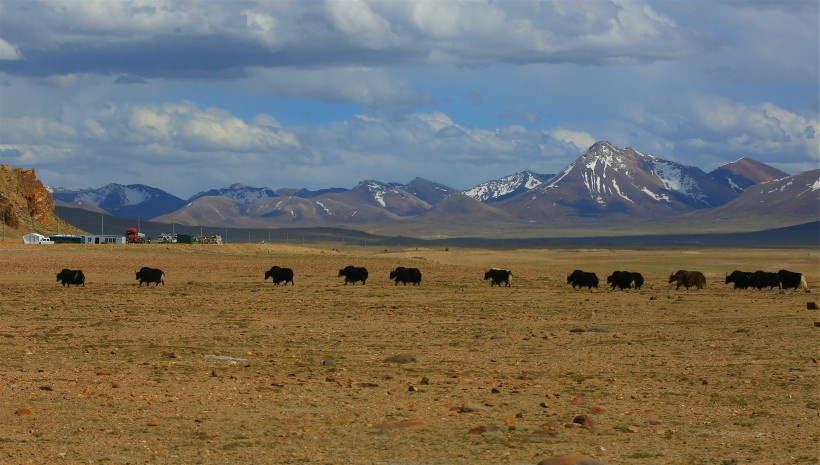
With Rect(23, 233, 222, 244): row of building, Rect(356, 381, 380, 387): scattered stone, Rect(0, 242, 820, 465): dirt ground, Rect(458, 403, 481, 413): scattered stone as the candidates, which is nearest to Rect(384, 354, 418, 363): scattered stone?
Rect(0, 242, 820, 465): dirt ground

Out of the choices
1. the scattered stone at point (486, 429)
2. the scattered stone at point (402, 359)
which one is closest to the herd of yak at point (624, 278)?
the scattered stone at point (402, 359)

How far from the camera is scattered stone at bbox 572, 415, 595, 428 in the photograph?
42.8 ft

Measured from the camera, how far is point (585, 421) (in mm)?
13109

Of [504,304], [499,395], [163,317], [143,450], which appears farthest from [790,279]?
[143,450]

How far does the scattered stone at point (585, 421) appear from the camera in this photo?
13045 mm

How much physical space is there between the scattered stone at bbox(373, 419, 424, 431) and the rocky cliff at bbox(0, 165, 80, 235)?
10559cm

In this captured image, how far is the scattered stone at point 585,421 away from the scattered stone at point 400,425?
1.93 metres

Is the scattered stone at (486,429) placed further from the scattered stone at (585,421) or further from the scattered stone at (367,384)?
the scattered stone at (367,384)

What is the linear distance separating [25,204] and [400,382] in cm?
11822

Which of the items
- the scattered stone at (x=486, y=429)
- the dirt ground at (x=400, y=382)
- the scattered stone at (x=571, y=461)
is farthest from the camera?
the scattered stone at (x=486, y=429)

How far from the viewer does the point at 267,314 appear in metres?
28.9

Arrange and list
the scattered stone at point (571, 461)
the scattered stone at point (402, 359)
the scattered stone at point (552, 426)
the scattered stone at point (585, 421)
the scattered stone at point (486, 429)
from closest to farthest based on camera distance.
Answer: the scattered stone at point (571, 461) < the scattered stone at point (486, 429) < the scattered stone at point (552, 426) < the scattered stone at point (585, 421) < the scattered stone at point (402, 359)

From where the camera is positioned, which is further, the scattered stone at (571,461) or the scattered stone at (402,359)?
the scattered stone at (402,359)

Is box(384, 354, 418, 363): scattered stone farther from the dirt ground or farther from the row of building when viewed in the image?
the row of building
